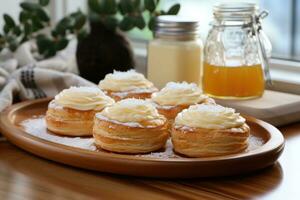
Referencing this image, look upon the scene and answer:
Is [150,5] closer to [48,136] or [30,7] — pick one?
[30,7]

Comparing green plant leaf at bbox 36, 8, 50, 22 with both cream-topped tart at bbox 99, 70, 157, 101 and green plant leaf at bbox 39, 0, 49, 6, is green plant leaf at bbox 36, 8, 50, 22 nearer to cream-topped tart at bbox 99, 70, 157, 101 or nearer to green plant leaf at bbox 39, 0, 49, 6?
green plant leaf at bbox 39, 0, 49, 6

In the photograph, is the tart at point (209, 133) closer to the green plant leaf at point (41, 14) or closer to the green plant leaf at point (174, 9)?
the green plant leaf at point (174, 9)

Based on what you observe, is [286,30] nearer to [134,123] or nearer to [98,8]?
[98,8]

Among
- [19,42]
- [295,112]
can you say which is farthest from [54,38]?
[295,112]

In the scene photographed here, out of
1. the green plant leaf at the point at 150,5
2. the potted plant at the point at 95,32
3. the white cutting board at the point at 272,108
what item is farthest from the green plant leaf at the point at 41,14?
the white cutting board at the point at 272,108

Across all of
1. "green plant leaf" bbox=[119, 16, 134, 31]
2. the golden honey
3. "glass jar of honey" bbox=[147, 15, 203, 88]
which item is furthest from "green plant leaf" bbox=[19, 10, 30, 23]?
the golden honey

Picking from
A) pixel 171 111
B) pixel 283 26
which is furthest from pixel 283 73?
pixel 171 111
